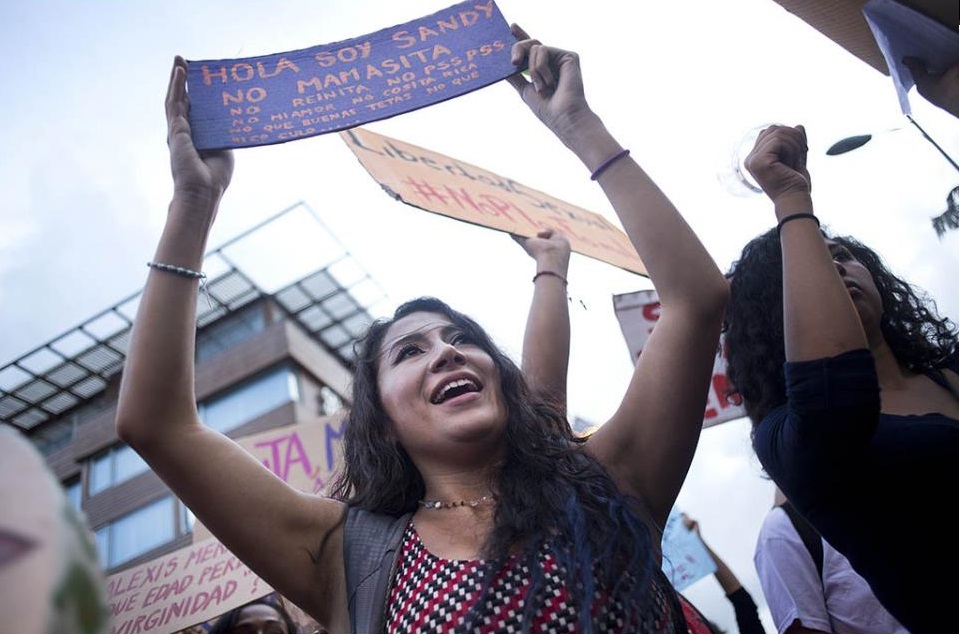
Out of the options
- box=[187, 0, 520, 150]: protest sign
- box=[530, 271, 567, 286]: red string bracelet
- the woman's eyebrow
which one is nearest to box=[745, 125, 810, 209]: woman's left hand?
box=[187, 0, 520, 150]: protest sign

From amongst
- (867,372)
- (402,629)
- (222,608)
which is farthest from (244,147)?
(222,608)

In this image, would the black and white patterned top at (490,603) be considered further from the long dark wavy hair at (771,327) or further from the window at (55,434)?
the window at (55,434)

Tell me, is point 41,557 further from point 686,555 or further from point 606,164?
point 686,555

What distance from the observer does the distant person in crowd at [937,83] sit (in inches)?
59.2

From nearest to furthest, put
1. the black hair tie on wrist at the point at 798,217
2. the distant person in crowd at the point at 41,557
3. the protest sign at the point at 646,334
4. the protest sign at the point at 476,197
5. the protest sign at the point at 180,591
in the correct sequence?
the distant person in crowd at the point at 41,557
the black hair tie on wrist at the point at 798,217
the protest sign at the point at 476,197
the protest sign at the point at 180,591
the protest sign at the point at 646,334

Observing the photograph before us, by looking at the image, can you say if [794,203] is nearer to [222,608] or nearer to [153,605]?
[222,608]

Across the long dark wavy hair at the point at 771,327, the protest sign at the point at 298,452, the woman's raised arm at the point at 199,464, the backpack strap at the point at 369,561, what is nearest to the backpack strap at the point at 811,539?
the long dark wavy hair at the point at 771,327

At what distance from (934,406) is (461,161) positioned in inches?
78.6

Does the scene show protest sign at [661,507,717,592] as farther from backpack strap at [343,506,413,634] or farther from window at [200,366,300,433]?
window at [200,366,300,433]

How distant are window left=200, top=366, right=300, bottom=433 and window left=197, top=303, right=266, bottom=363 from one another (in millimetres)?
2003

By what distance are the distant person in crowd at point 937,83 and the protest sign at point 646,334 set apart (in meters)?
2.86

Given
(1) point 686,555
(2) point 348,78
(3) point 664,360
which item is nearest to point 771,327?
(3) point 664,360

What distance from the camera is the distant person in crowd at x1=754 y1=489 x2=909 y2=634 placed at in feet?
7.35

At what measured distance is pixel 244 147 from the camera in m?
2.01
